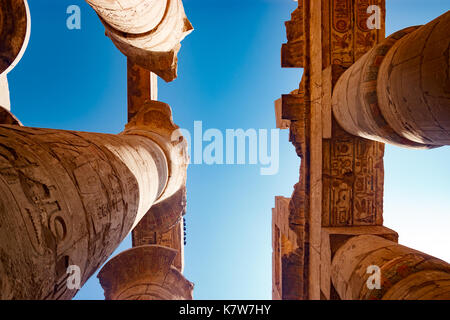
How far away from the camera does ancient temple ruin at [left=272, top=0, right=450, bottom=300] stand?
2.15 meters

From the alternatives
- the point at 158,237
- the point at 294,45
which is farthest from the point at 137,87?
the point at 158,237

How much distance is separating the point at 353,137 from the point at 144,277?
15.8 feet

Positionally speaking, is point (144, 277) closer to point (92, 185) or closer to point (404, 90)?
point (92, 185)

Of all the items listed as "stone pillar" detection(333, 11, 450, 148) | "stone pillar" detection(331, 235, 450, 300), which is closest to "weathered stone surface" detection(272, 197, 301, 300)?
"stone pillar" detection(331, 235, 450, 300)

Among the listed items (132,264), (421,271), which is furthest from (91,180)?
(132,264)

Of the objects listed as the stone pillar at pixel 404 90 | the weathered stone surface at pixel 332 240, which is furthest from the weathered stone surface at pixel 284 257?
the stone pillar at pixel 404 90

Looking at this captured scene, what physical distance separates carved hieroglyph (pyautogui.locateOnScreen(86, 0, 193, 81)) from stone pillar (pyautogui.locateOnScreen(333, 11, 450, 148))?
10.5ft

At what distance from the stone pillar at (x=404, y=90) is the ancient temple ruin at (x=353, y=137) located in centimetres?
1

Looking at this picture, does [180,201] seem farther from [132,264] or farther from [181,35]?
[181,35]

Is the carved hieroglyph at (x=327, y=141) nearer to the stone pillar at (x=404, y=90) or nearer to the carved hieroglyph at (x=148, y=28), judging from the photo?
the stone pillar at (x=404, y=90)

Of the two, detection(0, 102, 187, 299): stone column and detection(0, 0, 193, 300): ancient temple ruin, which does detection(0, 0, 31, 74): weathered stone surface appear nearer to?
detection(0, 0, 193, 300): ancient temple ruin

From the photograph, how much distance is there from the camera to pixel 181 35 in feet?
16.6
